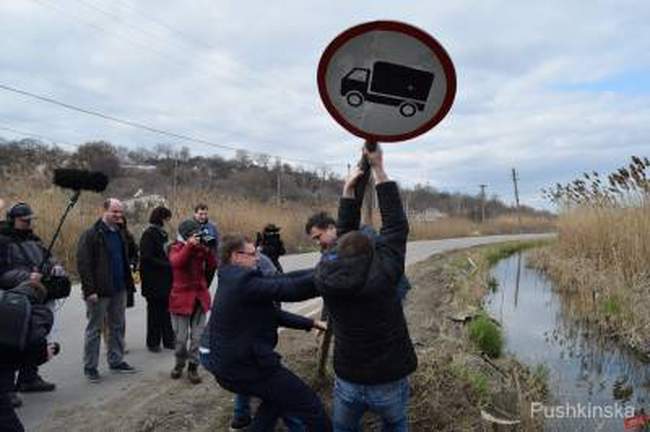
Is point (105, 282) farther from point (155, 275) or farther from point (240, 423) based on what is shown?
point (240, 423)

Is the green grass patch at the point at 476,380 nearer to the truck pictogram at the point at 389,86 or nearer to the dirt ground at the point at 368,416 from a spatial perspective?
the dirt ground at the point at 368,416

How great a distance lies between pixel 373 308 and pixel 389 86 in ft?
4.03

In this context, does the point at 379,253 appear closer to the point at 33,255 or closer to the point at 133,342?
the point at 33,255

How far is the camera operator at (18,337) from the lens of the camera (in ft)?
13.9

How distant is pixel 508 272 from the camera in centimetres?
2586

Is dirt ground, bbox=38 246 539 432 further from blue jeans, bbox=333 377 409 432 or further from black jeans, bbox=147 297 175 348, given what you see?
black jeans, bbox=147 297 175 348

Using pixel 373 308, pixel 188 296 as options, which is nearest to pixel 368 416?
pixel 373 308

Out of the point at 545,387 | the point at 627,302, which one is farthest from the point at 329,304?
the point at 627,302

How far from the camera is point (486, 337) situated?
10.5 meters

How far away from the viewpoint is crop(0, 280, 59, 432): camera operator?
4242 mm

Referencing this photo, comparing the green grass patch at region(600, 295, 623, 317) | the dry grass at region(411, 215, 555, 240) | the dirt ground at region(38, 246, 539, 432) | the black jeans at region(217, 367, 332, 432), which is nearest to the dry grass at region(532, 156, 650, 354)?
the green grass patch at region(600, 295, 623, 317)

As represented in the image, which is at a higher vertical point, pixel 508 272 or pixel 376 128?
pixel 376 128

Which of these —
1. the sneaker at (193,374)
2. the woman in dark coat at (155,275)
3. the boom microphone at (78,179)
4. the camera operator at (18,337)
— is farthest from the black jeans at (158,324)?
the camera operator at (18,337)

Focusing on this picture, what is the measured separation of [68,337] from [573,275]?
1130 cm
